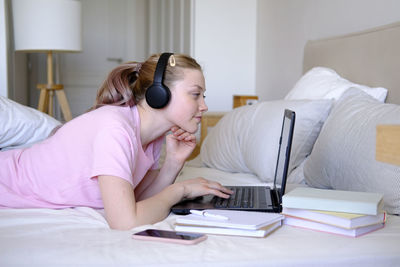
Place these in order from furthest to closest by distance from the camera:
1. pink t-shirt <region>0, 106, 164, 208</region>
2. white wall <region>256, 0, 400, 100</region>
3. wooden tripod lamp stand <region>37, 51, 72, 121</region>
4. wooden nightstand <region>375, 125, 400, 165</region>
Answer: wooden tripod lamp stand <region>37, 51, 72, 121</region> < white wall <region>256, 0, 400, 100</region> < pink t-shirt <region>0, 106, 164, 208</region> < wooden nightstand <region>375, 125, 400, 165</region>

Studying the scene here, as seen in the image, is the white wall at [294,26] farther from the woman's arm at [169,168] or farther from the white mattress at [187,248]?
the white mattress at [187,248]

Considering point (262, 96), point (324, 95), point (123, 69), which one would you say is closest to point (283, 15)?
point (262, 96)

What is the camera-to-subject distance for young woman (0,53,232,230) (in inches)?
43.1

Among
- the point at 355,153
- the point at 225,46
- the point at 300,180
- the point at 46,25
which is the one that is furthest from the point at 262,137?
the point at 225,46

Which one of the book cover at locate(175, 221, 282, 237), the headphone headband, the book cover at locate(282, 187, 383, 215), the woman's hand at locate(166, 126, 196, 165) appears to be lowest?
the book cover at locate(175, 221, 282, 237)

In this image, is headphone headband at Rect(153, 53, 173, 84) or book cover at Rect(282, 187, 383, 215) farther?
headphone headband at Rect(153, 53, 173, 84)

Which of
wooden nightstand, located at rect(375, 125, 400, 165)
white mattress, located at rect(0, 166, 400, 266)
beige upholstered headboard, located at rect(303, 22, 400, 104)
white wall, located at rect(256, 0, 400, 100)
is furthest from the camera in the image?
white wall, located at rect(256, 0, 400, 100)

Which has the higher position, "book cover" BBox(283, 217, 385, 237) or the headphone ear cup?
the headphone ear cup

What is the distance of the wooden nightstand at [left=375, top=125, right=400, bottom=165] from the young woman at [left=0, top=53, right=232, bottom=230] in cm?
59

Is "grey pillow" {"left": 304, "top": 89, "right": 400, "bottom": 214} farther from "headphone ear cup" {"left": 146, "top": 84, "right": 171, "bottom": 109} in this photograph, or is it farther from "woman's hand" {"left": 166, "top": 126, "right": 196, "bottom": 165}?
"headphone ear cup" {"left": 146, "top": 84, "right": 171, "bottom": 109}

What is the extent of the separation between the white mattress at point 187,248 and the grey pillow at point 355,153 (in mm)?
194

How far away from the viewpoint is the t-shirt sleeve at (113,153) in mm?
1086

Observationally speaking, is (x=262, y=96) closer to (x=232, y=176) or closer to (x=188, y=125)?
(x=232, y=176)

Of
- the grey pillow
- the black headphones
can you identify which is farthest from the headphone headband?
the grey pillow
